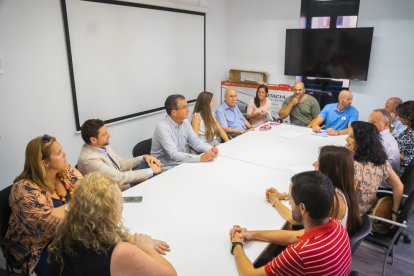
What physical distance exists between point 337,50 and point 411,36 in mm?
991

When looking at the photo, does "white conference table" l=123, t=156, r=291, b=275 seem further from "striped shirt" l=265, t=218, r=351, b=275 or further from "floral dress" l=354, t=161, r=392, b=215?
"floral dress" l=354, t=161, r=392, b=215

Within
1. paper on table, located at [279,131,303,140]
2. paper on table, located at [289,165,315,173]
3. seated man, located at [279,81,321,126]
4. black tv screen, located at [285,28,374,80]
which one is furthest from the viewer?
black tv screen, located at [285,28,374,80]

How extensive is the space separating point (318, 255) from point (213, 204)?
33.3 inches

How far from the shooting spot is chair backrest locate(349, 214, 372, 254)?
55.7 inches

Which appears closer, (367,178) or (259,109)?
(367,178)

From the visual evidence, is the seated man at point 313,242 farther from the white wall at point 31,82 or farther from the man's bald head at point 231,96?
the man's bald head at point 231,96

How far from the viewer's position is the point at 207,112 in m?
3.59

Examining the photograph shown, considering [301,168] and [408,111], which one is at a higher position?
[408,111]

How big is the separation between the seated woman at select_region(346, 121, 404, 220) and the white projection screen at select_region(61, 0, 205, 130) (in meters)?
2.94

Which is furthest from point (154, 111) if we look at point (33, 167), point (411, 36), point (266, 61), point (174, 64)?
point (411, 36)

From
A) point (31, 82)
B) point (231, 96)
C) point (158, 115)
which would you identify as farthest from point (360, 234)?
point (158, 115)

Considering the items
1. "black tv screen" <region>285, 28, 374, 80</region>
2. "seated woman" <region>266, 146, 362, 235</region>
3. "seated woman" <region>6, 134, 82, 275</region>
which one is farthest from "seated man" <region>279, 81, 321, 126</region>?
"seated woman" <region>6, 134, 82, 275</region>

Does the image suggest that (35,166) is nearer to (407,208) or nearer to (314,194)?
(314,194)

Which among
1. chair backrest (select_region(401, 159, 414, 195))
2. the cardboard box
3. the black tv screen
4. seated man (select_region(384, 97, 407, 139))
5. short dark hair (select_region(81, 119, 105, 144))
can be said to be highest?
the black tv screen
